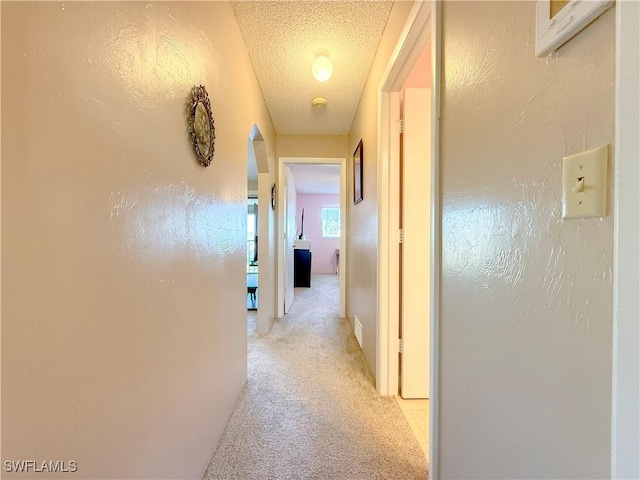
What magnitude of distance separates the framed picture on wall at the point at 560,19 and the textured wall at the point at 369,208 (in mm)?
1107

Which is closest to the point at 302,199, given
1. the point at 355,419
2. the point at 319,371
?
the point at 319,371

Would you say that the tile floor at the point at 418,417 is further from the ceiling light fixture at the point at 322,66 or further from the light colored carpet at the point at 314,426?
the ceiling light fixture at the point at 322,66

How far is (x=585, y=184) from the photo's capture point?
0.46 m

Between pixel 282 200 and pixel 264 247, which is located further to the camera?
pixel 282 200

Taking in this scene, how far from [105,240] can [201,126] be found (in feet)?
2.28

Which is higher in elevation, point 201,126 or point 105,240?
point 201,126

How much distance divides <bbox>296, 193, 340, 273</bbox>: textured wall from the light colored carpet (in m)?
5.36

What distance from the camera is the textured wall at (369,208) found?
175 cm

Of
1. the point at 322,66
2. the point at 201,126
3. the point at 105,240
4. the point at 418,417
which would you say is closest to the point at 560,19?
the point at 105,240

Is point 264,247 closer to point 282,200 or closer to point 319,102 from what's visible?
point 282,200

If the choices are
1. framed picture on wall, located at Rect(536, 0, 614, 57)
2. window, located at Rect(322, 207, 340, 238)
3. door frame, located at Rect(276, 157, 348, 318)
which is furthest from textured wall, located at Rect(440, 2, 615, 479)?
window, located at Rect(322, 207, 340, 238)

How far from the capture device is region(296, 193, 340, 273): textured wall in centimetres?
794

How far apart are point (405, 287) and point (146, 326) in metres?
1.47

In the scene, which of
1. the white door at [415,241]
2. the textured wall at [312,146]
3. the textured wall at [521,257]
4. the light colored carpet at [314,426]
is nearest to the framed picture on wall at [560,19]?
the textured wall at [521,257]
